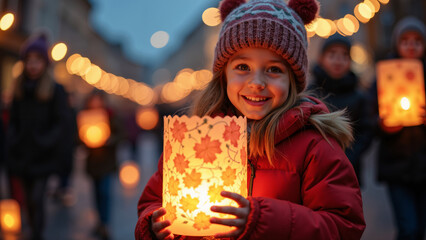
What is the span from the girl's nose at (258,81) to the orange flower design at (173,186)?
1.88ft

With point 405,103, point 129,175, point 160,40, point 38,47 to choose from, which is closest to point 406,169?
point 405,103

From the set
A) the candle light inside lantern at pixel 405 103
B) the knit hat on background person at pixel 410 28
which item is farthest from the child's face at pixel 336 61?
the candle light inside lantern at pixel 405 103

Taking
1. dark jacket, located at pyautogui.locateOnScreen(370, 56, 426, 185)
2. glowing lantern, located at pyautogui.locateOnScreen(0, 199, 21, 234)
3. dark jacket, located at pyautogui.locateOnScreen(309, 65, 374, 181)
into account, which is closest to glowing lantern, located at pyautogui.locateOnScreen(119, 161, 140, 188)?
glowing lantern, located at pyautogui.locateOnScreen(0, 199, 21, 234)

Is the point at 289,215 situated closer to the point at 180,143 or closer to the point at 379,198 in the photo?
the point at 180,143

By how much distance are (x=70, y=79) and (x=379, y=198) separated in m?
27.8

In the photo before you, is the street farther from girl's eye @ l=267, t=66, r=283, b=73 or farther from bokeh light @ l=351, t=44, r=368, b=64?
bokeh light @ l=351, t=44, r=368, b=64

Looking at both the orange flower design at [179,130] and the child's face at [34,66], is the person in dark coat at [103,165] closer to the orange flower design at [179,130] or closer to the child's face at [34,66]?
the child's face at [34,66]

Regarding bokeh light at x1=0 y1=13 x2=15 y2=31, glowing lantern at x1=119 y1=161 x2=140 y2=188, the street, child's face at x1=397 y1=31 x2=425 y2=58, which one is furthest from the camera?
glowing lantern at x1=119 y1=161 x2=140 y2=188

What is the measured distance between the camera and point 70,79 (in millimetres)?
31016

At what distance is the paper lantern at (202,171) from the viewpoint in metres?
1.58

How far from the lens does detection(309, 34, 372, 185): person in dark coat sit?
12.3 feet

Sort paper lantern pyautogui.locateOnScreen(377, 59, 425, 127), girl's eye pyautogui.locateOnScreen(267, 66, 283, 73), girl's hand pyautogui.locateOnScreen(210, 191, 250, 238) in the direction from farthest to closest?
paper lantern pyautogui.locateOnScreen(377, 59, 425, 127) → girl's eye pyautogui.locateOnScreen(267, 66, 283, 73) → girl's hand pyautogui.locateOnScreen(210, 191, 250, 238)

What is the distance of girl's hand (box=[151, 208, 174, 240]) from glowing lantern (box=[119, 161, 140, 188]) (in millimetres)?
7493

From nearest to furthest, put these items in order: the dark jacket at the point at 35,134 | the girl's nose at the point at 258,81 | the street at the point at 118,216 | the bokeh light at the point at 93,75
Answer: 1. the girl's nose at the point at 258,81
2. the dark jacket at the point at 35,134
3. the street at the point at 118,216
4. the bokeh light at the point at 93,75
